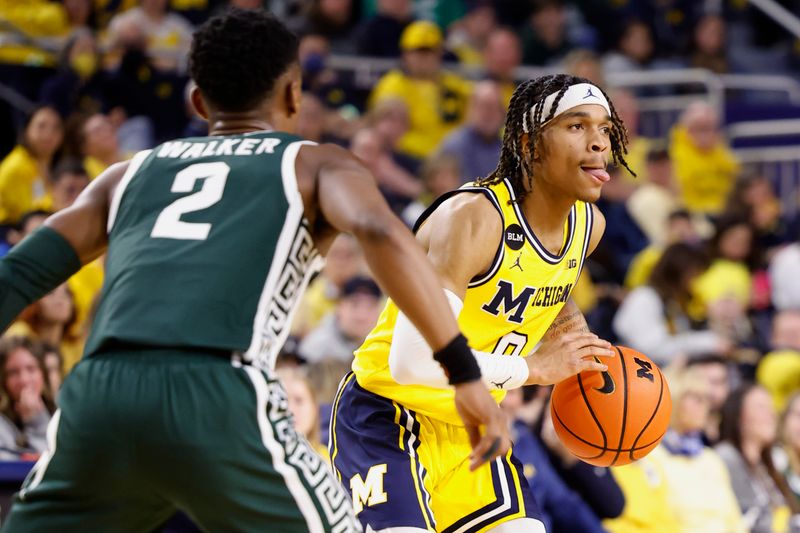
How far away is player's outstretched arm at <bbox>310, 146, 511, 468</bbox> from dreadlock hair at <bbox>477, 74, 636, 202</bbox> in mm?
1451

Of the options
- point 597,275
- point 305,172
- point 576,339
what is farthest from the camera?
point 597,275

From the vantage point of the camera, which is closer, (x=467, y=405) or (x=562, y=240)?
(x=467, y=405)

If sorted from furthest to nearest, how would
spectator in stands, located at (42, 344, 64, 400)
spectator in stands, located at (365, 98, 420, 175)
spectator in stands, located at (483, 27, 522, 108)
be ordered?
spectator in stands, located at (483, 27, 522, 108)
spectator in stands, located at (365, 98, 420, 175)
spectator in stands, located at (42, 344, 64, 400)

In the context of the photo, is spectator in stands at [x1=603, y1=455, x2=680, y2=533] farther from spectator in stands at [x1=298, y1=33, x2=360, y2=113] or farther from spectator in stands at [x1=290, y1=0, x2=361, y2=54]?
spectator in stands at [x1=290, y1=0, x2=361, y2=54]

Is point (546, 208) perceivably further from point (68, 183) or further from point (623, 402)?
point (68, 183)

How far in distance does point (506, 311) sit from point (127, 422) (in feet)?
5.59

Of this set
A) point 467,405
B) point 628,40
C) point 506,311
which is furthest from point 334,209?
point 628,40

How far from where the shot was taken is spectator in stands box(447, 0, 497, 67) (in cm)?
1331

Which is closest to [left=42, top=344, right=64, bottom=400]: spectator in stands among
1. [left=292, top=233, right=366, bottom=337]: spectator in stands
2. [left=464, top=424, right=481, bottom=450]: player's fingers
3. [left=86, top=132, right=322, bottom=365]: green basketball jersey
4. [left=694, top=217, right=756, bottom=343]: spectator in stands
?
[left=292, top=233, right=366, bottom=337]: spectator in stands

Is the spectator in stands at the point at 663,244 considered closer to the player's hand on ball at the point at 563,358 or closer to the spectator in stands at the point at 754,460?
the spectator in stands at the point at 754,460

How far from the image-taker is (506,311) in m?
4.28

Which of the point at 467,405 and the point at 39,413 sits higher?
the point at 467,405

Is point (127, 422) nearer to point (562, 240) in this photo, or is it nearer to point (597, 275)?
point (562, 240)

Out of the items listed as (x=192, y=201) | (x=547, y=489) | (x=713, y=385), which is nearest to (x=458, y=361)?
(x=192, y=201)
